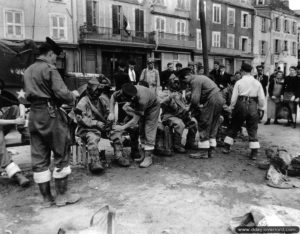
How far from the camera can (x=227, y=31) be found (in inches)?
1534

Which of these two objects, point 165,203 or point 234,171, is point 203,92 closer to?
point 234,171

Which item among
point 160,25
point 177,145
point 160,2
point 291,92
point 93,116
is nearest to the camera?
point 93,116

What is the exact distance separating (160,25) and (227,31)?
10740mm

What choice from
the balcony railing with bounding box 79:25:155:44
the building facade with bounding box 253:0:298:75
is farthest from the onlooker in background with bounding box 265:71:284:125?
the building facade with bounding box 253:0:298:75

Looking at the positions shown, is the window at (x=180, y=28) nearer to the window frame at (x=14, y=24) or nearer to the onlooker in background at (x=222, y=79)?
the window frame at (x=14, y=24)

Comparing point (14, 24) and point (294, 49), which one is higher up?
point (294, 49)

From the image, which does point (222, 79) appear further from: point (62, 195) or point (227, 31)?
point (227, 31)

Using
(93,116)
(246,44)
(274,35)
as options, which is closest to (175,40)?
(246,44)

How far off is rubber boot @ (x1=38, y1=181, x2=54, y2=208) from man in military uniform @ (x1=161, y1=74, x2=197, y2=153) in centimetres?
289

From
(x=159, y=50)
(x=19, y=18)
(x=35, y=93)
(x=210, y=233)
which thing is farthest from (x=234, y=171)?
(x=159, y=50)

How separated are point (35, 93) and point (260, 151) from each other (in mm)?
4860

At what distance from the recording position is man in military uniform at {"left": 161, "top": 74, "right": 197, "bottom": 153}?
20.9ft

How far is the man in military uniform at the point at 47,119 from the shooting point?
152 inches

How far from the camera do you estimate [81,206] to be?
4.02 metres
